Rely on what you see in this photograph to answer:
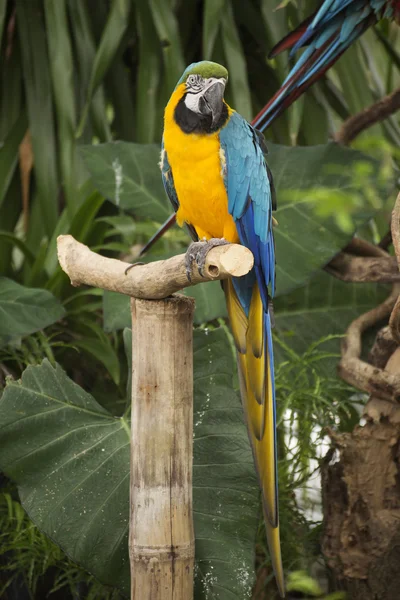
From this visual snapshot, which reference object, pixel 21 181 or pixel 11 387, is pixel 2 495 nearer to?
pixel 11 387

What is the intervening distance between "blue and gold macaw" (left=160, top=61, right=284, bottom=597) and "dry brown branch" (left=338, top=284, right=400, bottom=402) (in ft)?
1.10

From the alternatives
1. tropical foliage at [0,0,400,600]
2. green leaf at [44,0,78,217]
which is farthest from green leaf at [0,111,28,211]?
green leaf at [44,0,78,217]

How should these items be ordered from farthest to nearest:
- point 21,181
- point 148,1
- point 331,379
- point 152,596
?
1. point 21,181
2. point 148,1
3. point 331,379
4. point 152,596

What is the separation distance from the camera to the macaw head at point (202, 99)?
977 mm

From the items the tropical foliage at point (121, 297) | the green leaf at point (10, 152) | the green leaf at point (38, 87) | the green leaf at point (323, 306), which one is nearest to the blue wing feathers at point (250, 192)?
the tropical foliage at point (121, 297)

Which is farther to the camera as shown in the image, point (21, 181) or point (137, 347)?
point (21, 181)

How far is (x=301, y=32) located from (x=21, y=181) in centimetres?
95

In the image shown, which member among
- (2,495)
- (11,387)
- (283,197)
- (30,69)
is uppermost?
(30,69)

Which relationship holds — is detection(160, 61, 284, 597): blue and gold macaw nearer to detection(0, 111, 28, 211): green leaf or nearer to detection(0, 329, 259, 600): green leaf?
detection(0, 329, 259, 600): green leaf

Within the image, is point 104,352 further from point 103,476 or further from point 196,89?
point 196,89

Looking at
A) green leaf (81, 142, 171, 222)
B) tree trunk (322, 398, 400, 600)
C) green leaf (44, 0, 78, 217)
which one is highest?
green leaf (44, 0, 78, 217)

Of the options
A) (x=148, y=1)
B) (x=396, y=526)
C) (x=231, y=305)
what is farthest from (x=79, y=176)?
(x=396, y=526)

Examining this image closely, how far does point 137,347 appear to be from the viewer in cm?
105

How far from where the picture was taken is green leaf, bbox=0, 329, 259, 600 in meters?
1.17
